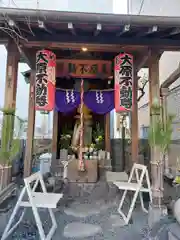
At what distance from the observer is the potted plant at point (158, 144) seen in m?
3.24

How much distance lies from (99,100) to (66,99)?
1.05 m

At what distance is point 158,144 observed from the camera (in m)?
3.28

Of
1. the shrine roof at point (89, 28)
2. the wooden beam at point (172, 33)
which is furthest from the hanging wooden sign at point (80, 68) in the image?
the wooden beam at point (172, 33)

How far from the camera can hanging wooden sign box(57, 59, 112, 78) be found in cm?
563

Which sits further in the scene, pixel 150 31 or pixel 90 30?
pixel 90 30

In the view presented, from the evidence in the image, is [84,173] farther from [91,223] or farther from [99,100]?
[99,100]

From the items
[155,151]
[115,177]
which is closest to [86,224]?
[115,177]

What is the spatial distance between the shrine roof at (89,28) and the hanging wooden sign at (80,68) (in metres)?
1.71

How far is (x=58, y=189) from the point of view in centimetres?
484

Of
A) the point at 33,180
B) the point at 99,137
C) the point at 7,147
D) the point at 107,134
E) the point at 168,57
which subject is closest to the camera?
the point at 33,180

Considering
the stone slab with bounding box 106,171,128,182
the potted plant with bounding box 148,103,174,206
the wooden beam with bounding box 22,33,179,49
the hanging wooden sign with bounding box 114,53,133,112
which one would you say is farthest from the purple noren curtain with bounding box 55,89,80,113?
the potted plant with bounding box 148,103,174,206

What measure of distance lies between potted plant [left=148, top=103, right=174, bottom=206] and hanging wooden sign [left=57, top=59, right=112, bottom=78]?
269 cm

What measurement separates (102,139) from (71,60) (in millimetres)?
3544

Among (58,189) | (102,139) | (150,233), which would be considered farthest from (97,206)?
(102,139)
